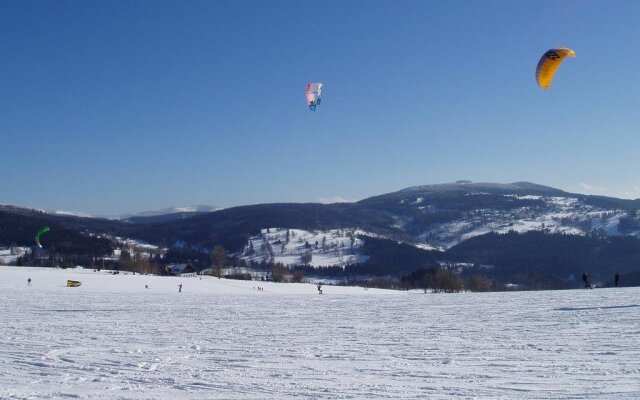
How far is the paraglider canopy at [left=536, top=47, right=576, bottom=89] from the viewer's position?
74.9 feet

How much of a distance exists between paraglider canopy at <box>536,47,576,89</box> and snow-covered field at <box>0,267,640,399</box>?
367 inches

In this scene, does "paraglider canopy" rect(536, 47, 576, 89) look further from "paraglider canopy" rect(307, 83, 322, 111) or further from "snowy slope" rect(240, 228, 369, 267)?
"snowy slope" rect(240, 228, 369, 267)

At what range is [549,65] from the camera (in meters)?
23.1

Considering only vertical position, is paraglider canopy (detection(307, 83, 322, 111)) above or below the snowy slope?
above

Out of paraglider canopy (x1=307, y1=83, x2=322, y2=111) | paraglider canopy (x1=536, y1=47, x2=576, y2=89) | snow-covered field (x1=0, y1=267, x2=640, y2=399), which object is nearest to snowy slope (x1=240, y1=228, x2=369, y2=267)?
paraglider canopy (x1=307, y1=83, x2=322, y2=111)

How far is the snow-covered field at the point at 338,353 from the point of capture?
781 cm

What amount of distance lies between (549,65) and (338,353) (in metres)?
17.5

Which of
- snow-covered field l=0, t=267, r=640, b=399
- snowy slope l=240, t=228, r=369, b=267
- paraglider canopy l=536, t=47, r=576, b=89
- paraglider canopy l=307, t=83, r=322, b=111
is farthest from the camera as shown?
snowy slope l=240, t=228, r=369, b=267

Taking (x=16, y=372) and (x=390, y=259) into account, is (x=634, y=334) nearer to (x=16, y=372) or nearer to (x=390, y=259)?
(x=16, y=372)

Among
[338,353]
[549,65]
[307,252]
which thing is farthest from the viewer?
[307,252]

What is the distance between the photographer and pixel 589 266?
13225 cm

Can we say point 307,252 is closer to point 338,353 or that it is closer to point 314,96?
point 314,96

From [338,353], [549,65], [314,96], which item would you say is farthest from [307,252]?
[338,353]

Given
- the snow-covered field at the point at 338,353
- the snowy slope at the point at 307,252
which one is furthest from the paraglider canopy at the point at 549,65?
the snowy slope at the point at 307,252
